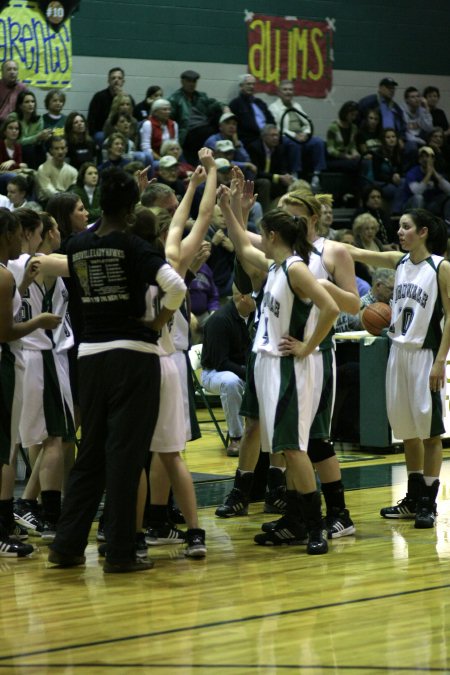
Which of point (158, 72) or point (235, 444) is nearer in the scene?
point (235, 444)

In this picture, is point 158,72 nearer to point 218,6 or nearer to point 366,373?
point 218,6

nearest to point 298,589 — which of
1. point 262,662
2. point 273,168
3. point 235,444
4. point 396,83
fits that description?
point 262,662

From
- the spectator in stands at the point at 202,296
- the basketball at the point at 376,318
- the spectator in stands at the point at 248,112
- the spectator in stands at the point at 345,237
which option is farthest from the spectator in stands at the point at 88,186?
the basketball at the point at 376,318

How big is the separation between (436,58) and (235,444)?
11.3 meters

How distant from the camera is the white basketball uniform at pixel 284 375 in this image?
245 inches

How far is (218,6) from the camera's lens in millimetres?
17203

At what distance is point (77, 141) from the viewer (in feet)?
45.7

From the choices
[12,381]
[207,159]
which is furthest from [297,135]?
[12,381]

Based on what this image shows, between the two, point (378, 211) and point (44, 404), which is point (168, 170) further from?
point (44, 404)

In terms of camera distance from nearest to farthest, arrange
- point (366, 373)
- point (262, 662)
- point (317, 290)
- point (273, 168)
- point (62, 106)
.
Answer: point (262, 662)
point (317, 290)
point (366, 373)
point (62, 106)
point (273, 168)

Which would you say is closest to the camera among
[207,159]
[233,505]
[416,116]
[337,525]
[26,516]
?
[207,159]

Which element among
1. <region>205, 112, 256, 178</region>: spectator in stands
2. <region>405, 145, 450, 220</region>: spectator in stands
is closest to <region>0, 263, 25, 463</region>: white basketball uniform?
<region>205, 112, 256, 178</region>: spectator in stands

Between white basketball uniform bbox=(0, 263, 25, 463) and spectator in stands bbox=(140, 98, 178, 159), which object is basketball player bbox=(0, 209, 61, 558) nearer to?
white basketball uniform bbox=(0, 263, 25, 463)

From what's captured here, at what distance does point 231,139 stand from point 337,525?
30.8 feet
